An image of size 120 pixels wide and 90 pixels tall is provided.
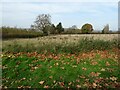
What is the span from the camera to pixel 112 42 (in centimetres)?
1145

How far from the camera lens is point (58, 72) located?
7.55 metres

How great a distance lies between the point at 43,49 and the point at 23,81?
3404 mm

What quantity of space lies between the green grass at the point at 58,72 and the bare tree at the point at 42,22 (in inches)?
224

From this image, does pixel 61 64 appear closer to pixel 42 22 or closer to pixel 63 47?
pixel 63 47

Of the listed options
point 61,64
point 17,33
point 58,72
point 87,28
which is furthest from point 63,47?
point 87,28

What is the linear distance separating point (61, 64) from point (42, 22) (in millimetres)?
8353

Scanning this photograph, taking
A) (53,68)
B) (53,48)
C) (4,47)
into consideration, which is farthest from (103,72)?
(4,47)

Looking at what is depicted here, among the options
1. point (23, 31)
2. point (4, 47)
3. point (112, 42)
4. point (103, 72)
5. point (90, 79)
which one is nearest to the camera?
point (90, 79)

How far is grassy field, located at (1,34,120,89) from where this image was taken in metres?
6.80

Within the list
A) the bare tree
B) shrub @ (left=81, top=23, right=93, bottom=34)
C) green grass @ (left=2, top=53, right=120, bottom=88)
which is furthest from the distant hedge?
shrub @ (left=81, top=23, right=93, bottom=34)

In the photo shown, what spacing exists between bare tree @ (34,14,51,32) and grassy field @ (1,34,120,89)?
393 cm

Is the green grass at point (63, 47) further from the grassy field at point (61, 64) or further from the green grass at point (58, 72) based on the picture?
the green grass at point (58, 72)

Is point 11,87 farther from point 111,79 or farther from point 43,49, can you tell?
point 43,49

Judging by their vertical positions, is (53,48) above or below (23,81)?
above
